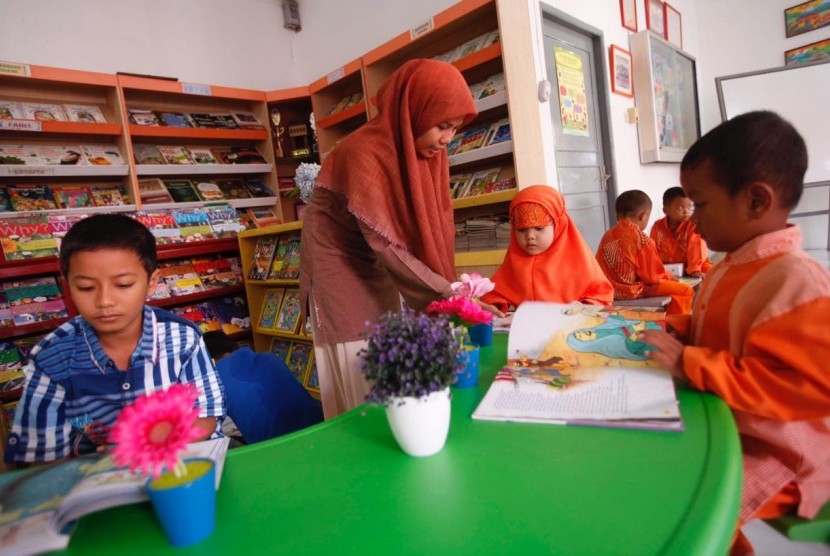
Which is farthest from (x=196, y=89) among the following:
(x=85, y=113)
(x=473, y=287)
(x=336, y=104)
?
(x=473, y=287)

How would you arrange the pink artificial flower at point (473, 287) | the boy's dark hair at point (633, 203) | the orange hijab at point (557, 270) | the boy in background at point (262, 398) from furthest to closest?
the boy's dark hair at point (633, 203) → the orange hijab at point (557, 270) → the boy in background at point (262, 398) → the pink artificial flower at point (473, 287)

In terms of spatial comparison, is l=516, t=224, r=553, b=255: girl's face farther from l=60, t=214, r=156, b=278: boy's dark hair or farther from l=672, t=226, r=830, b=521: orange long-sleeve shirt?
l=60, t=214, r=156, b=278: boy's dark hair

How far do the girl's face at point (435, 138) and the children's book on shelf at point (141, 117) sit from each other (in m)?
3.10

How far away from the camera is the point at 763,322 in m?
0.72

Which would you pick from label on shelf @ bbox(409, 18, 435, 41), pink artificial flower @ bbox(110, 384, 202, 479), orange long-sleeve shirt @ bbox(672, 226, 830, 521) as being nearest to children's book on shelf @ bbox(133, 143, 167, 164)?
label on shelf @ bbox(409, 18, 435, 41)

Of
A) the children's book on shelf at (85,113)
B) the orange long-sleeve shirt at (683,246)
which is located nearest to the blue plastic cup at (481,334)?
the orange long-sleeve shirt at (683,246)

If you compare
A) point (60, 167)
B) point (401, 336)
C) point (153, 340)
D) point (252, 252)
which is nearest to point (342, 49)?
point (252, 252)

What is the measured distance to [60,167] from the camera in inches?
122

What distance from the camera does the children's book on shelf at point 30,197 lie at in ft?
10.2

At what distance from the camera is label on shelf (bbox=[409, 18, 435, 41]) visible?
2.86 metres

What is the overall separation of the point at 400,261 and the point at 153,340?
640 mm

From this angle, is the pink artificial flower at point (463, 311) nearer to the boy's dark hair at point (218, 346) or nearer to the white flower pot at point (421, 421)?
the white flower pot at point (421, 421)

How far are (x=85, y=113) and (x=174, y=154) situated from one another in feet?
2.07

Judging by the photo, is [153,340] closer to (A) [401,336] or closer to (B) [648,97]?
(A) [401,336]
